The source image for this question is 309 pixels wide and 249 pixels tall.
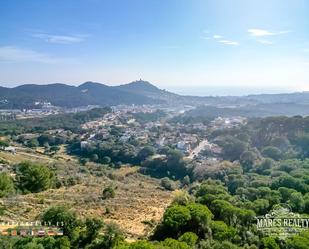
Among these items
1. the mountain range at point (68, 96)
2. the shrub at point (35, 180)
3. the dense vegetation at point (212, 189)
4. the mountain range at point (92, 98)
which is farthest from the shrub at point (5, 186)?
the mountain range at point (68, 96)

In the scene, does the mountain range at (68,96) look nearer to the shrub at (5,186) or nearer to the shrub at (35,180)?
the shrub at (35,180)

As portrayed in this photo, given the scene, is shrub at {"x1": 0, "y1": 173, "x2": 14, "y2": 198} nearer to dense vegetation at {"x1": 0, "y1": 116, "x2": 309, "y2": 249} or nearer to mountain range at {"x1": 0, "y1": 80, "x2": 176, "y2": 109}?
dense vegetation at {"x1": 0, "y1": 116, "x2": 309, "y2": 249}

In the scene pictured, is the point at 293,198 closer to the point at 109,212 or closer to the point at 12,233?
the point at 109,212

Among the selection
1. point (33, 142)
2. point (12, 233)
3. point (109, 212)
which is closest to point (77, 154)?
point (33, 142)

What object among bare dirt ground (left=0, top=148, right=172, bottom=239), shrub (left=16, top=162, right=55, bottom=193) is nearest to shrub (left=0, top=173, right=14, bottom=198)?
shrub (left=16, top=162, right=55, bottom=193)

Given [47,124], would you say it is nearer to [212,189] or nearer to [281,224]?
[212,189]

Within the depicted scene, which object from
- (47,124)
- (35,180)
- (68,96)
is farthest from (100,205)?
(68,96)
